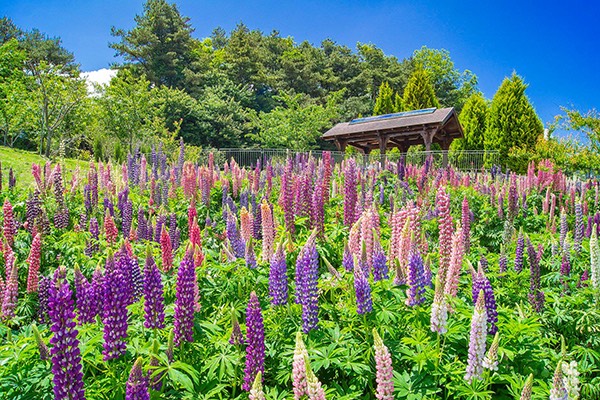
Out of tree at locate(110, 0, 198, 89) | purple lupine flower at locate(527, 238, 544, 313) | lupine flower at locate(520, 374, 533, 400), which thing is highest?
tree at locate(110, 0, 198, 89)

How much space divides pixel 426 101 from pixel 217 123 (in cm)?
1611

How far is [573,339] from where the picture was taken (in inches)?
135

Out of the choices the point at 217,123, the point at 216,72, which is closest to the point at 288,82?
the point at 216,72

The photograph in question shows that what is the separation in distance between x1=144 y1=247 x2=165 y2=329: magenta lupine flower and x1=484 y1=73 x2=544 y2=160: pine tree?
24.8 meters

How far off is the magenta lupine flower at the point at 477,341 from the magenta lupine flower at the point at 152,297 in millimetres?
1425

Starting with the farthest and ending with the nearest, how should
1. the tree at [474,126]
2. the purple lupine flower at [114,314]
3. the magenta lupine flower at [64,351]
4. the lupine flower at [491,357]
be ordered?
the tree at [474,126] → the purple lupine flower at [114,314] → the lupine flower at [491,357] → the magenta lupine flower at [64,351]

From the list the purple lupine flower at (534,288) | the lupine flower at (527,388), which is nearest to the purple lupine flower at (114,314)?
the lupine flower at (527,388)

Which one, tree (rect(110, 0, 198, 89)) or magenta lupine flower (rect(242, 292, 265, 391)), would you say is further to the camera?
tree (rect(110, 0, 198, 89))

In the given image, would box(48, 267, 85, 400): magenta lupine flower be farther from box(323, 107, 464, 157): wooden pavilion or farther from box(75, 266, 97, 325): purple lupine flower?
box(323, 107, 464, 157): wooden pavilion

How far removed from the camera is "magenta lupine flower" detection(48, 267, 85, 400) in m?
1.63

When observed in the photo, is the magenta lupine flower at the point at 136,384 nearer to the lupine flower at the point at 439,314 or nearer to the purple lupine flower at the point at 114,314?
the purple lupine flower at the point at 114,314

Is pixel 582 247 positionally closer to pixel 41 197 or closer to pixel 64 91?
pixel 41 197

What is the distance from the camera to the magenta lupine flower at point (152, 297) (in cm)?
213

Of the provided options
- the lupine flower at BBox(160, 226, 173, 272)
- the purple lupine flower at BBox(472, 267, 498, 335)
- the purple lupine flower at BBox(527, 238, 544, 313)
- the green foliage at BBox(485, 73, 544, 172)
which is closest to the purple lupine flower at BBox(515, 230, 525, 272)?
the purple lupine flower at BBox(527, 238, 544, 313)
